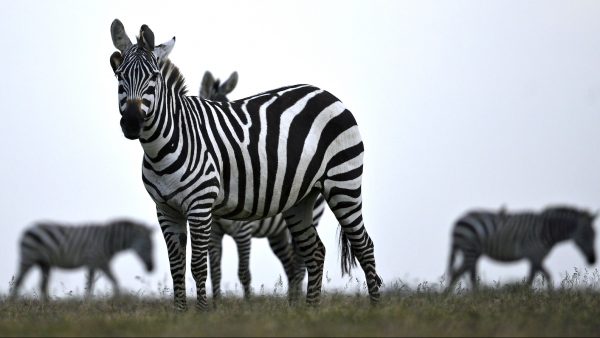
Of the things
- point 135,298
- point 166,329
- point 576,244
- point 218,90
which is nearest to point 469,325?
point 166,329

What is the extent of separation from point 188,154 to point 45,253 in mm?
11729

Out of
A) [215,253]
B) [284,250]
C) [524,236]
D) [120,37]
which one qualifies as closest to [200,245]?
[120,37]

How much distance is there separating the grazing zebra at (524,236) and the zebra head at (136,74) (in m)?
11.9

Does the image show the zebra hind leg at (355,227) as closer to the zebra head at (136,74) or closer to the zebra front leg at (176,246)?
the zebra front leg at (176,246)

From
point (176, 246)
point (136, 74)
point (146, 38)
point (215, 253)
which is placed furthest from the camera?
point (215, 253)

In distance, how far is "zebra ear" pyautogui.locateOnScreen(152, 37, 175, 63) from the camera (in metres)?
9.93

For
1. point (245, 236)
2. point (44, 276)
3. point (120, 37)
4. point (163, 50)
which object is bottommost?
point (44, 276)

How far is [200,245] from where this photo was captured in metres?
9.70

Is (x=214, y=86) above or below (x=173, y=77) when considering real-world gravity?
above

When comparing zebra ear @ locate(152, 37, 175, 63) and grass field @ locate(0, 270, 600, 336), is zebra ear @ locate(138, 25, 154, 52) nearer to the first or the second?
zebra ear @ locate(152, 37, 175, 63)

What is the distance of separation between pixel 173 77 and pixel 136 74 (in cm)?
109

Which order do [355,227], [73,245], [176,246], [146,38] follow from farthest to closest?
[73,245]
[355,227]
[176,246]
[146,38]

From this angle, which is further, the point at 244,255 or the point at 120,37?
the point at 244,255

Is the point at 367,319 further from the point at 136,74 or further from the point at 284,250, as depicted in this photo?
the point at 284,250
